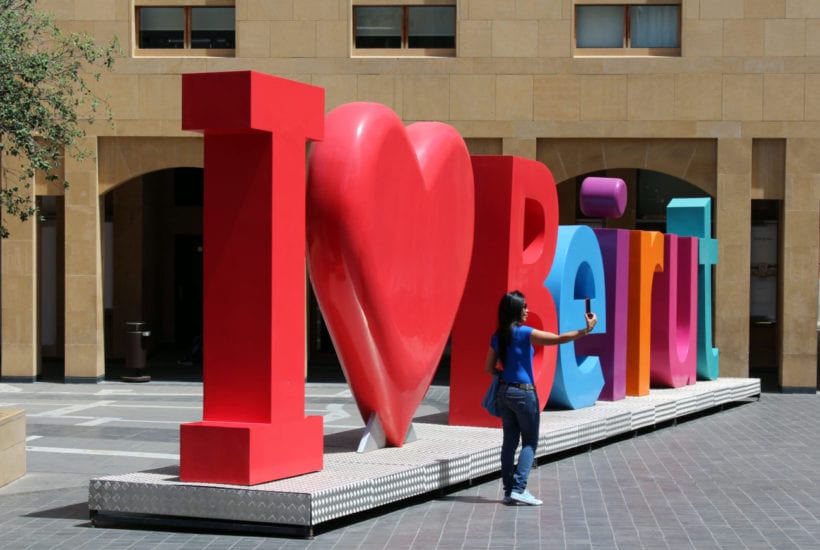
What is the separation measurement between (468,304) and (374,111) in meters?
3.19

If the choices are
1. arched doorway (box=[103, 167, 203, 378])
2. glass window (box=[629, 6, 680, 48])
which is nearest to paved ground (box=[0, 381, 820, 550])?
glass window (box=[629, 6, 680, 48])

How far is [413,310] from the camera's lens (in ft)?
42.3

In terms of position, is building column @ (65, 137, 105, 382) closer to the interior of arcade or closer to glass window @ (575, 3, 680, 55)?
the interior of arcade

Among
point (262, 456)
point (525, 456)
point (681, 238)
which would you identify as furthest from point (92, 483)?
point (681, 238)

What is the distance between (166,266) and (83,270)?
800 cm

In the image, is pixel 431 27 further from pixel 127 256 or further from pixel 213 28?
pixel 127 256

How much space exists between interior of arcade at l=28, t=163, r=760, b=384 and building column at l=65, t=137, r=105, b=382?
4.43 ft

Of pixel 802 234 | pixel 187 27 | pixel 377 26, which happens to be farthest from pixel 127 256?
pixel 802 234

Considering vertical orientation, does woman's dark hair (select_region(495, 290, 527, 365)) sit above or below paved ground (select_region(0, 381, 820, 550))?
above

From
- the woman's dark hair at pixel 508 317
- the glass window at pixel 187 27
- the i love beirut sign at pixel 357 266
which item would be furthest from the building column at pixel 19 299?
the woman's dark hair at pixel 508 317

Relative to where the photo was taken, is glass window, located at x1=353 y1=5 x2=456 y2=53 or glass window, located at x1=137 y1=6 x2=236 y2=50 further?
glass window, located at x1=137 y1=6 x2=236 y2=50

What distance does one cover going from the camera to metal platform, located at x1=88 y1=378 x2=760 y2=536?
10.1m

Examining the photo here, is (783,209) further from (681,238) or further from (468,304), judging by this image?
(468,304)

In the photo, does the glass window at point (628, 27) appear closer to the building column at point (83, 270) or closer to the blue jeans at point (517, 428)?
the building column at point (83, 270)
